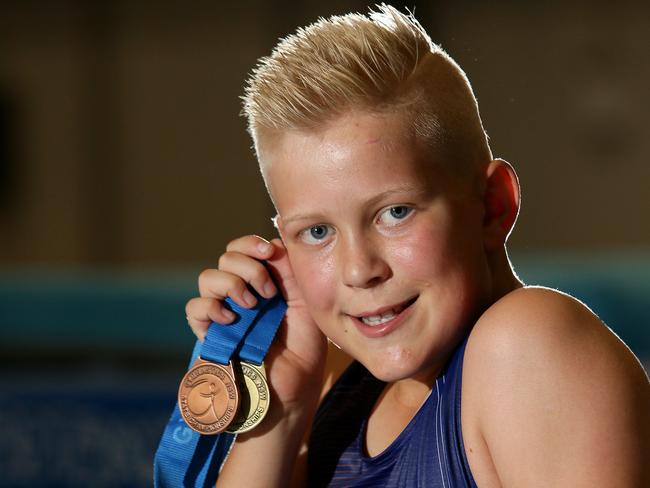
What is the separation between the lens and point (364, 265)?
879 millimetres

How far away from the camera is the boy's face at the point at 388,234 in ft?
2.88

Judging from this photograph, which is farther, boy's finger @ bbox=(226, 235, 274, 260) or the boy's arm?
boy's finger @ bbox=(226, 235, 274, 260)

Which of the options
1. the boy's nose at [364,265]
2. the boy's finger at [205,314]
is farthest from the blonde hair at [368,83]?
the boy's finger at [205,314]

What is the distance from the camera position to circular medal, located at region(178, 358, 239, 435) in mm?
1052

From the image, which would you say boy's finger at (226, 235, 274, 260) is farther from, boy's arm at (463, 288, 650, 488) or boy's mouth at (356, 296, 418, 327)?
boy's arm at (463, 288, 650, 488)

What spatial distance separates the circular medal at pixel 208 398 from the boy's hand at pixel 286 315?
0.22 feet

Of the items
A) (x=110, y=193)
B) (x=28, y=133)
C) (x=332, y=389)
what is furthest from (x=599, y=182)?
(x=332, y=389)

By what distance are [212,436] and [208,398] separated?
76 mm

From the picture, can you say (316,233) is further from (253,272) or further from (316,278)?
(253,272)

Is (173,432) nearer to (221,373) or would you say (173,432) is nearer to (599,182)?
(221,373)

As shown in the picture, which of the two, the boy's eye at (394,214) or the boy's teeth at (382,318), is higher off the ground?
the boy's eye at (394,214)

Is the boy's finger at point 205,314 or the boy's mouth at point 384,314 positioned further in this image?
the boy's finger at point 205,314

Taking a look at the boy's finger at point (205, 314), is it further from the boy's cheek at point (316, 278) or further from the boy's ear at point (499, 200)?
the boy's ear at point (499, 200)

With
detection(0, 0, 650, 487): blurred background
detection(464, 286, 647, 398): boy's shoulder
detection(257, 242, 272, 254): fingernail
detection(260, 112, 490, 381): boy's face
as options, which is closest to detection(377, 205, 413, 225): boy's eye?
detection(260, 112, 490, 381): boy's face
